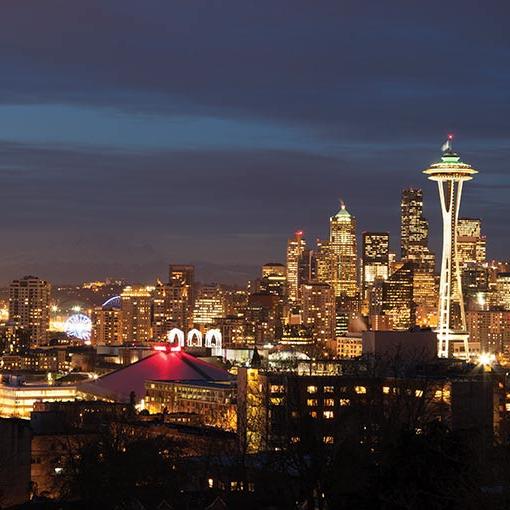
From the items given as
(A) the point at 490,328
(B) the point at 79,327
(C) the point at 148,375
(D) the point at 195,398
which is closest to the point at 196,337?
(B) the point at 79,327

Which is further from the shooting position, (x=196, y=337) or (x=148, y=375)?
(x=196, y=337)

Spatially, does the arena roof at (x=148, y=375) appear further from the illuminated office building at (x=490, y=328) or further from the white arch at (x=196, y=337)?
the illuminated office building at (x=490, y=328)

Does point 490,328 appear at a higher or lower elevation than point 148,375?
higher

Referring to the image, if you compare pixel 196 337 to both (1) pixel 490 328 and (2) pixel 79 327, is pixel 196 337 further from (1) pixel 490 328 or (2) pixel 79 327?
(1) pixel 490 328

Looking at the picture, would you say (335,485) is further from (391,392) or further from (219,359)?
(219,359)

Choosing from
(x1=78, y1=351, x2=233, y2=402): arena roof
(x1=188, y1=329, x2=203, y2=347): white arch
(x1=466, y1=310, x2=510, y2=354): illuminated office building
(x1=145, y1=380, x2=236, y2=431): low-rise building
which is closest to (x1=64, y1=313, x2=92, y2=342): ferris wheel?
(x1=188, y1=329, x2=203, y2=347): white arch

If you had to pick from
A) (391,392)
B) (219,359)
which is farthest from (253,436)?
(219,359)

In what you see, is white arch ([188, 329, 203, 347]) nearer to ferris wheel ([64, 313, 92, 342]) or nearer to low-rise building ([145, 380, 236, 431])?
ferris wheel ([64, 313, 92, 342])

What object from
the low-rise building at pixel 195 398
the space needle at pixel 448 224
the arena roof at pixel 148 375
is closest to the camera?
the low-rise building at pixel 195 398

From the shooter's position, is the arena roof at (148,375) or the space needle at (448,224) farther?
the space needle at (448,224)

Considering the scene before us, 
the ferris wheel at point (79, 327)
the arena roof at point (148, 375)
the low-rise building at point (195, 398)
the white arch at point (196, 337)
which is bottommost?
the low-rise building at point (195, 398)

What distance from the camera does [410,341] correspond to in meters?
107

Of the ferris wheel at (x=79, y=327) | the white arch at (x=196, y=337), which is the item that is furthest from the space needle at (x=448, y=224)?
the ferris wheel at (x=79, y=327)

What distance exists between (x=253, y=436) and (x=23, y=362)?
325 ft
